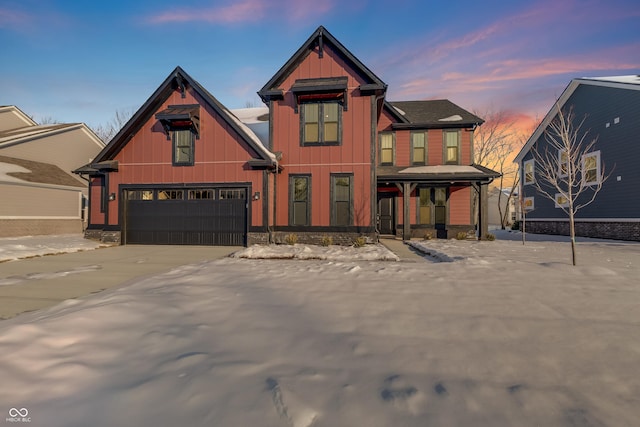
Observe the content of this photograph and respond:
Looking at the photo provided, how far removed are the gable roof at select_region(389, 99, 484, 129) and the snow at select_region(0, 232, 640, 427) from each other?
11014mm

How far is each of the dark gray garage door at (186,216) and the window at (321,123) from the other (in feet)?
12.3

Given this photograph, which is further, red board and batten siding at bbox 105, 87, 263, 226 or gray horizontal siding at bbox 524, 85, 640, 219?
gray horizontal siding at bbox 524, 85, 640, 219

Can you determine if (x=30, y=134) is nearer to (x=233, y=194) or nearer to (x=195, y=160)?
(x=195, y=160)

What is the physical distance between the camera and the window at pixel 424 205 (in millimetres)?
14289

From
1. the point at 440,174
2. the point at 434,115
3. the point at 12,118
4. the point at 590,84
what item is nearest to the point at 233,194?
the point at 440,174

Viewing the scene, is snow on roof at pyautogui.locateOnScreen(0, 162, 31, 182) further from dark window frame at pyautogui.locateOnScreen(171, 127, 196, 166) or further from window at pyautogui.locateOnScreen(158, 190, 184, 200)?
dark window frame at pyautogui.locateOnScreen(171, 127, 196, 166)

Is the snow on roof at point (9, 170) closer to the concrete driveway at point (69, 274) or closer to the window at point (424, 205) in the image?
the concrete driveway at point (69, 274)

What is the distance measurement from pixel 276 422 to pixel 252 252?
7.21 m

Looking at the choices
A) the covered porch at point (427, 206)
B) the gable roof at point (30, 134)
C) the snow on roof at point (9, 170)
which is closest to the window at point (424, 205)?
the covered porch at point (427, 206)

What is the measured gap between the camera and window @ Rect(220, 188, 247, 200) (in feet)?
36.6

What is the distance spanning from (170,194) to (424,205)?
1264 centimetres

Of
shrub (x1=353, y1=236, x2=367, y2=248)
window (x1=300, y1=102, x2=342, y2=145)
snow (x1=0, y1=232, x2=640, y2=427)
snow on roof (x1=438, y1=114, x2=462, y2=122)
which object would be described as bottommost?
snow (x1=0, y1=232, x2=640, y2=427)

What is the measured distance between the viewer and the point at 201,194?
37.5 feet

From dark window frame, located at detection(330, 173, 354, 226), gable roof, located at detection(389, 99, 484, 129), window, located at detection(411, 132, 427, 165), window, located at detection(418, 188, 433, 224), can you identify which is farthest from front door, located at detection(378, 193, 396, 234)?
dark window frame, located at detection(330, 173, 354, 226)
